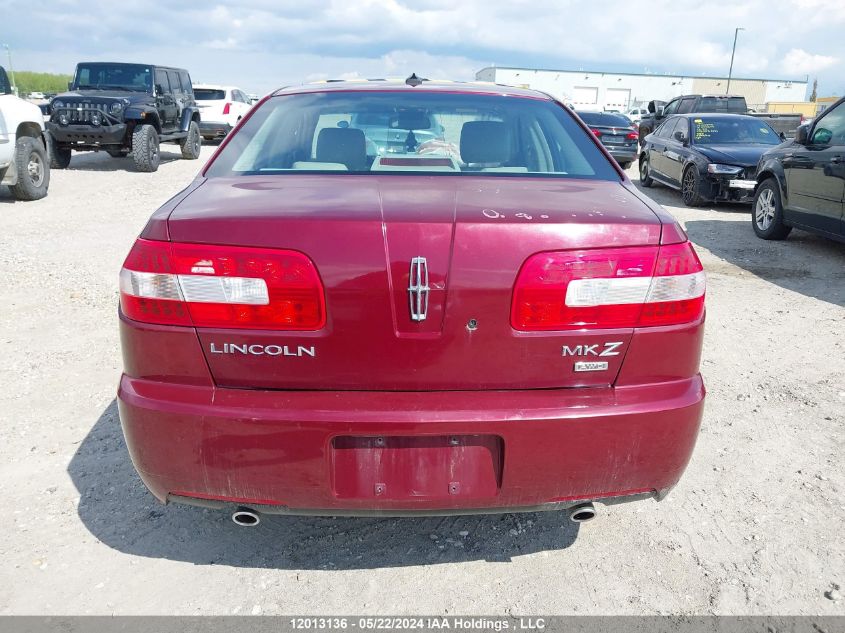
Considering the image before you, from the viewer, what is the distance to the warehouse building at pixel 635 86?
76750 millimetres

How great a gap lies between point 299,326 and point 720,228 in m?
8.56

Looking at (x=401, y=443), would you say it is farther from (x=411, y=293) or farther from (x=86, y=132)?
(x=86, y=132)

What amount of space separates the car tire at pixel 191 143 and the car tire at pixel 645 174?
1032cm

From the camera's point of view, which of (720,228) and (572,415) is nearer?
(572,415)

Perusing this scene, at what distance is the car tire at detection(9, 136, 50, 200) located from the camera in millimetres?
9719

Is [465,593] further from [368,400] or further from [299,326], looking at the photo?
[299,326]

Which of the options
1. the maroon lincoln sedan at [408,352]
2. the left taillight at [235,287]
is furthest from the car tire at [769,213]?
the left taillight at [235,287]

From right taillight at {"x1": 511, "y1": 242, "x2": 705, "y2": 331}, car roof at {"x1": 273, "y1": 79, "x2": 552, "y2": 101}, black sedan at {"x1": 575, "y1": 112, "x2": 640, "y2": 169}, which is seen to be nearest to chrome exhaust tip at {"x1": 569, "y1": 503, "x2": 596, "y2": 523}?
right taillight at {"x1": 511, "y1": 242, "x2": 705, "y2": 331}

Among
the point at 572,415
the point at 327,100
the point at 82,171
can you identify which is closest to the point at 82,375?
the point at 327,100

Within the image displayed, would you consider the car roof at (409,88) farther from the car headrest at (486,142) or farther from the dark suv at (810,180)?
the dark suv at (810,180)

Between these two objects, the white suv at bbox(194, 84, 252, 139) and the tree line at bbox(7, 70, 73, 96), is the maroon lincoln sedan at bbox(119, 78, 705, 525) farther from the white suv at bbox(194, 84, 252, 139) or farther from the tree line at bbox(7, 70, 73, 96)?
the tree line at bbox(7, 70, 73, 96)

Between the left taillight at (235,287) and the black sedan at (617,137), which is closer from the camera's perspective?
the left taillight at (235,287)

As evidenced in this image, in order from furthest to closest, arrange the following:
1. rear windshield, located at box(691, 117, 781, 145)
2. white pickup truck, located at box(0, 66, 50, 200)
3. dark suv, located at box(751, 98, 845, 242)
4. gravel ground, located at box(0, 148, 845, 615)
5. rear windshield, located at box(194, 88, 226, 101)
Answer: rear windshield, located at box(194, 88, 226, 101), rear windshield, located at box(691, 117, 781, 145), white pickup truck, located at box(0, 66, 50, 200), dark suv, located at box(751, 98, 845, 242), gravel ground, located at box(0, 148, 845, 615)

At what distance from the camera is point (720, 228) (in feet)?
30.2
